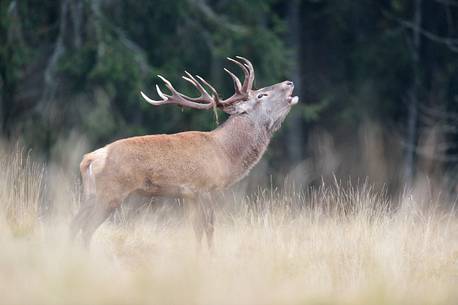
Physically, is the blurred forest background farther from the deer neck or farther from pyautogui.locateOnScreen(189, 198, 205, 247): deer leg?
pyautogui.locateOnScreen(189, 198, 205, 247): deer leg

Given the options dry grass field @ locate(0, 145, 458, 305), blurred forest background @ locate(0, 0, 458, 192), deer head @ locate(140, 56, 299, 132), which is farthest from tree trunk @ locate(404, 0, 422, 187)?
deer head @ locate(140, 56, 299, 132)

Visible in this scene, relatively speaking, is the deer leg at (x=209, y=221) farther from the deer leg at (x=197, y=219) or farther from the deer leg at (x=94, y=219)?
the deer leg at (x=94, y=219)

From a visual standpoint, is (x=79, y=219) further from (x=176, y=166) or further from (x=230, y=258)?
(x=230, y=258)

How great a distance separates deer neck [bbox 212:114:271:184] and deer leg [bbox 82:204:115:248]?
5.01 ft

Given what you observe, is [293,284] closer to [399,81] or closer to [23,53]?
[23,53]

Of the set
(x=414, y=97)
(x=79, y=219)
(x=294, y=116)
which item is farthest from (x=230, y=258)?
(x=414, y=97)

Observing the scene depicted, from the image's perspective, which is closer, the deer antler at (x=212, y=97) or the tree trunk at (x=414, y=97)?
the deer antler at (x=212, y=97)

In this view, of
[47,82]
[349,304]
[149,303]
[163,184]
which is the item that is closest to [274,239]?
[163,184]

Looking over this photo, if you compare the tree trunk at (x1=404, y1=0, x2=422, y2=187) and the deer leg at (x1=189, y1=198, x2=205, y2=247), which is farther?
the tree trunk at (x1=404, y1=0, x2=422, y2=187)

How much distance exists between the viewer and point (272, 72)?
62.6ft

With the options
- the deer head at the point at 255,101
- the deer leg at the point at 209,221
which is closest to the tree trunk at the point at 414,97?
→ the deer head at the point at 255,101

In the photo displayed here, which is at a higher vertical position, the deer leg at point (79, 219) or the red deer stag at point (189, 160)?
the red deer stag at point (189, 160)

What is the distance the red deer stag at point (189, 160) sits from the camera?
30.0 ft

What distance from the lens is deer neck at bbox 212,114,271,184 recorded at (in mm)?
10250
